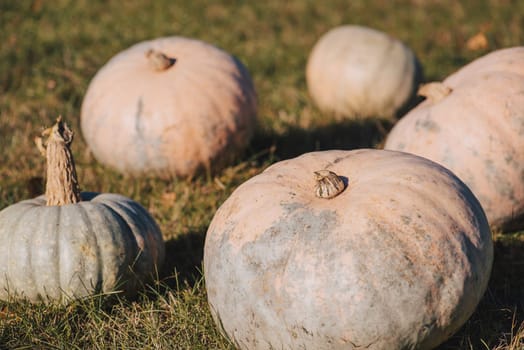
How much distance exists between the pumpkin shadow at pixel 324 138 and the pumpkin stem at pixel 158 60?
3.23ft

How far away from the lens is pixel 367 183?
326 cm

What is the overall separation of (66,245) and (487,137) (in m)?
2.35

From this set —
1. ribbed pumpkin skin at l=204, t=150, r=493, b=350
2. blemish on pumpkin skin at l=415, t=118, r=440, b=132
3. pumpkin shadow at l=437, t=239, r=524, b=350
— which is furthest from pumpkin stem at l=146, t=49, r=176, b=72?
pumpkin shadow at l=437, t=239, r=524, b=350

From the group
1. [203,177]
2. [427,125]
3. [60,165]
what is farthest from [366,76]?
[60,165]

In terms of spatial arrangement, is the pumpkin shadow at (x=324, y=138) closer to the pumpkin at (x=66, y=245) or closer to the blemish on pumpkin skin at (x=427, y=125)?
the blemish on pumpkin skin at (x=427, y=125)

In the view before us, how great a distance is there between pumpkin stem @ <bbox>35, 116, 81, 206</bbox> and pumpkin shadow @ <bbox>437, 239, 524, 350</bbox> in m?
1.98

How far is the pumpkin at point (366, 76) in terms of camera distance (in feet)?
21.6

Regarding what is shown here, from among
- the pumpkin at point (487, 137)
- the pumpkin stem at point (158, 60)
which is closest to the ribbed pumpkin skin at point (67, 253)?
the pumpkin stem at point (158, 60)

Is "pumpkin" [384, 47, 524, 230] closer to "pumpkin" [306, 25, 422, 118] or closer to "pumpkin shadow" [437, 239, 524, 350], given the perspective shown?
"pumpkin shadow" [437, 239, 524, 350]

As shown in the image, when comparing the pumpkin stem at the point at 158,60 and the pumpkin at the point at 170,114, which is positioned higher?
the pumpkin stem at the point at 158,60

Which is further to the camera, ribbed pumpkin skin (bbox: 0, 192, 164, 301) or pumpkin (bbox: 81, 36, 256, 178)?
pumpkin (bbox: 81, 36, 256, 178)

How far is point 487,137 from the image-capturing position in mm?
4223

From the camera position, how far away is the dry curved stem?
3170mm

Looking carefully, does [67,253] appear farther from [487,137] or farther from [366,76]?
[366,76]
